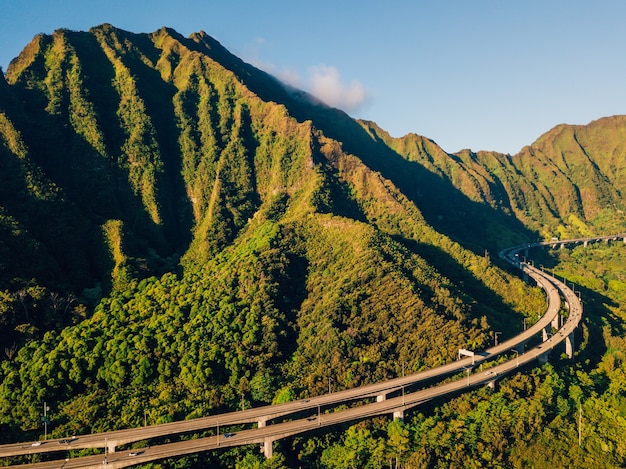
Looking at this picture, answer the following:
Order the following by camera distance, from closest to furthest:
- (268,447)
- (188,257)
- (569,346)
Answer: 1. (268,447)
2. (569,346)
3. (188,257)

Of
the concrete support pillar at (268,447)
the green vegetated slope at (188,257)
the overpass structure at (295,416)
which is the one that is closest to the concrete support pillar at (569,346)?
the overpass structure at (295,416)

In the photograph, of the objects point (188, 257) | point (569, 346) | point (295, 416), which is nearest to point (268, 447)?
point (295, 416)

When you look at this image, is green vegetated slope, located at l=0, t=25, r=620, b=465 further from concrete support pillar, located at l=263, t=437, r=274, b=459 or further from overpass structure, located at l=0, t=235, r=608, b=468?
concrete support pillar, located at l=263, t=437, r=274, b=459

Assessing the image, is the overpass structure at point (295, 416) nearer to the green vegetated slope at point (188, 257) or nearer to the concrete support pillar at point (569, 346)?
the green vegetated slope at point (188, 257)

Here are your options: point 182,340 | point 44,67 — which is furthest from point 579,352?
point 44,67

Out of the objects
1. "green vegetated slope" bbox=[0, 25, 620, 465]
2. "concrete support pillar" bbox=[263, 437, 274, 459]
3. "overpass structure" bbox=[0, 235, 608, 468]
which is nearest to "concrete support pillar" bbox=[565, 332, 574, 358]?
"overpass structure" bbox=[0, 235, 608, 468]

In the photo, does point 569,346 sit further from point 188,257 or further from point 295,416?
point 188,257

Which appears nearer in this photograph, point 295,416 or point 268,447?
point 268,447
